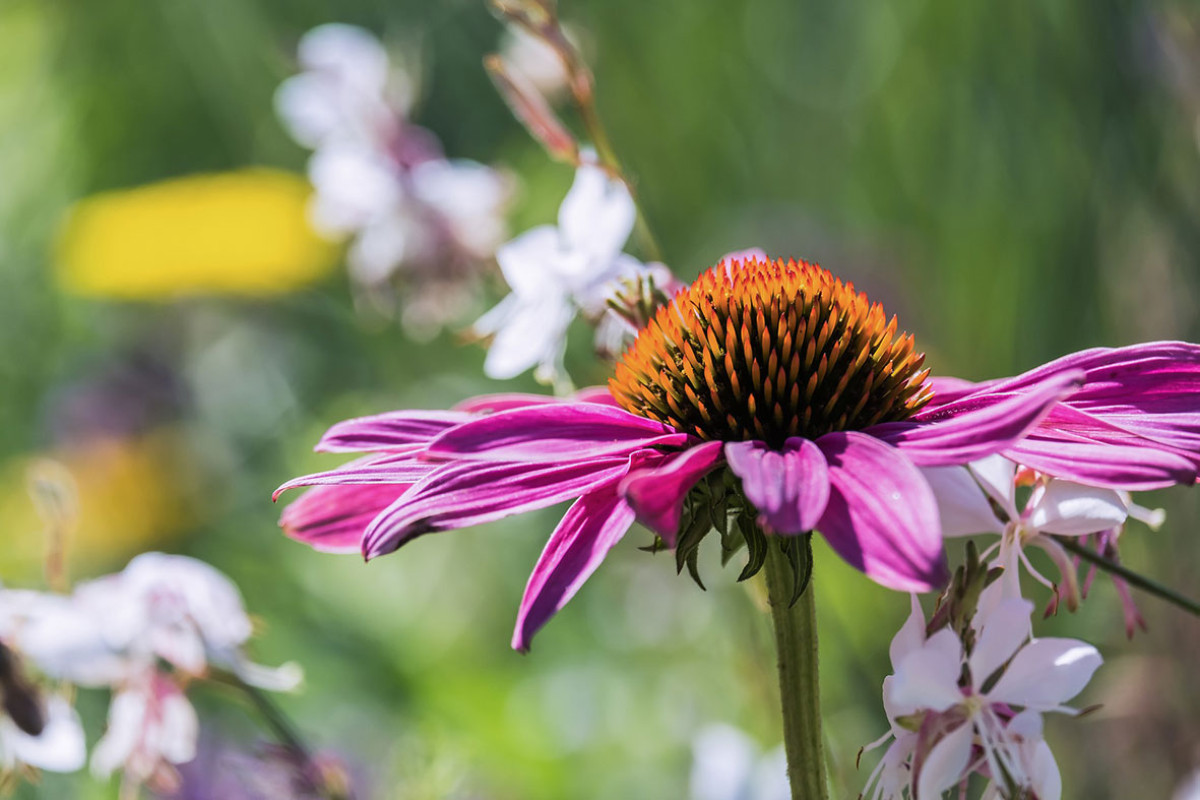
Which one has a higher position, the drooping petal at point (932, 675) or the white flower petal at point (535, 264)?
the white flower petal at point (535, 264)

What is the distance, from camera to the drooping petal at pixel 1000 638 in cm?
34

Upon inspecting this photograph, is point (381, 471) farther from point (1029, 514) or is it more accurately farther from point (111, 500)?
point (111, 500)

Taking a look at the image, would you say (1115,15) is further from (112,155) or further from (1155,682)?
(112,155)

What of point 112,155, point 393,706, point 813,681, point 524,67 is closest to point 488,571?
point 393,706

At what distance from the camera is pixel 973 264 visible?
4.34 ft

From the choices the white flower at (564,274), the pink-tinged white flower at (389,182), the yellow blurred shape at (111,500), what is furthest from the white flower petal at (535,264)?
the yellow blurred shape at (111,500)

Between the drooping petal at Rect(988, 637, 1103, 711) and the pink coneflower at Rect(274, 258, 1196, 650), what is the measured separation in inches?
2.1

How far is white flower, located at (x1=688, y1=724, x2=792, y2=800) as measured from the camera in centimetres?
66

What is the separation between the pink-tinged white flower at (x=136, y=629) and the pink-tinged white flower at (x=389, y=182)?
454 mm

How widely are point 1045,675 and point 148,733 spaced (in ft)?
1.16

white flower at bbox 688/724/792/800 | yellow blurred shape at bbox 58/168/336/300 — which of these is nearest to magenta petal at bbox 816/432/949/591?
white flower at bbox 688/724/792/800

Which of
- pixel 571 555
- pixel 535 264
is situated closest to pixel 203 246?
pixel 535 264

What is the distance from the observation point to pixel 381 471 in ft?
1.33

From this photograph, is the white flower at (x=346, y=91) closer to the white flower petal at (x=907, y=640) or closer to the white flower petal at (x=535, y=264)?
the white flower petal at (x=535, y=264)
